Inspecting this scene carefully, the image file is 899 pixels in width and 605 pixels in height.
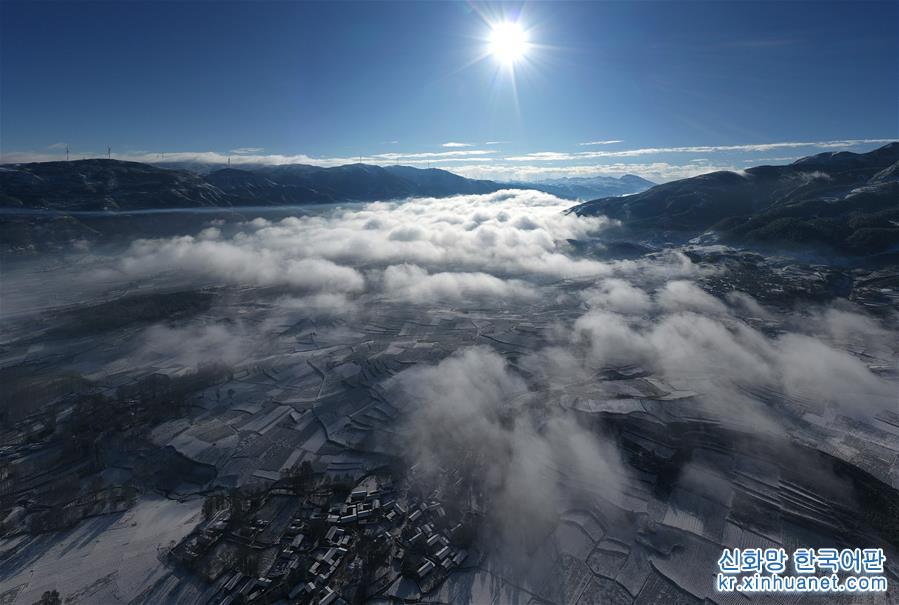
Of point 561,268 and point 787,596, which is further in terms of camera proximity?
point 561,268

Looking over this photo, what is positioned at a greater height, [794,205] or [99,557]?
[794,205]

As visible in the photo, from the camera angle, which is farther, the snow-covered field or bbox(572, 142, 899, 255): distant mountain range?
bbox(572, 142, 899, 255): distant mountain range

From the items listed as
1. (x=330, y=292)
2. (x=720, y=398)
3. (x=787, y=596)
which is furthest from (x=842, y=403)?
(x=330, y=292)

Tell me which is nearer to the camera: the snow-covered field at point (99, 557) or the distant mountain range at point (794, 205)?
the snow-covered field at point (99, 557)

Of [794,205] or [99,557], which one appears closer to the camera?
[99,557]

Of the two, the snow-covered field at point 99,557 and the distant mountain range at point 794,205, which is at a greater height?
the distant mountain range at point 794,205

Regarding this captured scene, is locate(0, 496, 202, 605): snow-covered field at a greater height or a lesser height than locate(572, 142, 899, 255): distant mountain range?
lesser

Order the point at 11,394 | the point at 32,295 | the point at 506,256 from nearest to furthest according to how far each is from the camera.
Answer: the point at 11,394
the point at 32,295
the point at 506,256

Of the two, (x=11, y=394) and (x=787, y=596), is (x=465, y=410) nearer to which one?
(x=787, y=596)
